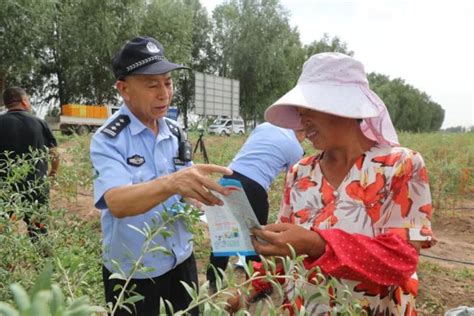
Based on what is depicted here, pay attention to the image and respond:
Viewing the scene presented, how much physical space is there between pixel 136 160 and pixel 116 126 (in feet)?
0.42

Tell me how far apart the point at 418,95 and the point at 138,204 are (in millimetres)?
63117

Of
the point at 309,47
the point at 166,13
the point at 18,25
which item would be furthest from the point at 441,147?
the point at 309,47

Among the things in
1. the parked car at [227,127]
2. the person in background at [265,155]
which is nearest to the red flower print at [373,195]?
the person in background at [265,155]

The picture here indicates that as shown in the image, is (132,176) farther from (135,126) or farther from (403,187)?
(403,187)

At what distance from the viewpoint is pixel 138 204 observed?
1.29 meters

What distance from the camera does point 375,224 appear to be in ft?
3.85

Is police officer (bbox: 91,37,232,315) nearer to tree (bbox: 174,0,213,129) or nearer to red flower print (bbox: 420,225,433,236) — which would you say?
red flower print (bbox: 420,225,433,236)

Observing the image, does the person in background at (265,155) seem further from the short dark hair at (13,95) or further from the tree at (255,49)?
the tree at (255,49)

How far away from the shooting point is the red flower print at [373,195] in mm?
1175

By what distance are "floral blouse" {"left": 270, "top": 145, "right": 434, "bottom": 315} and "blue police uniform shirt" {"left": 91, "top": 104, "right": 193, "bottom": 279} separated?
0.43m

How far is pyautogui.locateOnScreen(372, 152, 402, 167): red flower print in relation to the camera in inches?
46.4

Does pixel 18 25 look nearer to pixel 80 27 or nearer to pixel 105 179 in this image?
pixel 80 27

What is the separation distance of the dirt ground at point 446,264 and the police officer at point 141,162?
0.96 meters

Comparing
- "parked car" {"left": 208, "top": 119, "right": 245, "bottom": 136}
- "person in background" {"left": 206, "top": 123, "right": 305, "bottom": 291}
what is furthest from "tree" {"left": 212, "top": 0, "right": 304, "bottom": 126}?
"person in background" {"left": 206, "top": 123, "right": 305, "bottom": 291}
